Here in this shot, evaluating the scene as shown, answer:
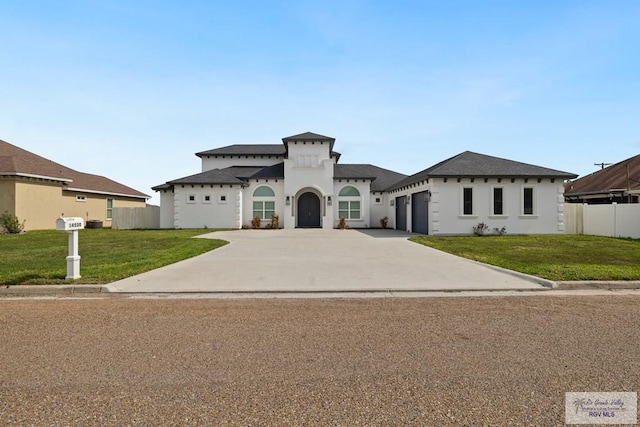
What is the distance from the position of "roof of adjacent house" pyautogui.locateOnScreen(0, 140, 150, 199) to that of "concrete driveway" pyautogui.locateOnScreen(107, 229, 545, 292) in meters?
21.1

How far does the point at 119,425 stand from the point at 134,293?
498cm

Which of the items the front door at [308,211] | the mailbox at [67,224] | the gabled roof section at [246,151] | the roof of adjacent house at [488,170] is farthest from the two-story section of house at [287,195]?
the mailbox at [67,224]

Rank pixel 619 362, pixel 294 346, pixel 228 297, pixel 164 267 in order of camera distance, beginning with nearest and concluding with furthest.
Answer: pixel 619 362, pixel 294 346, pixel 228 297, pixel 164 267

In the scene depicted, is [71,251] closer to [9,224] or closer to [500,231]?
[9,224]

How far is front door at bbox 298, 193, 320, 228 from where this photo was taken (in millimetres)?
30422

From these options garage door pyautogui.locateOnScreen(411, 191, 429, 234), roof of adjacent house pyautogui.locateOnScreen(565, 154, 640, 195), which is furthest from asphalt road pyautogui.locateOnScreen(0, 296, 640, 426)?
roof of adjacent house pyautogui.locateOnScreen(565, 154, 640, 195)

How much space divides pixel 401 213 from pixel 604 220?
41.2 ft

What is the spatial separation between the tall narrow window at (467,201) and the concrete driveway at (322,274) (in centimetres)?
962

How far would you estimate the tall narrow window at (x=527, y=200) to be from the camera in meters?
21.2

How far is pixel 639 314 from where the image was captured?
5.52m

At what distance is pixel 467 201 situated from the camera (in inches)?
828

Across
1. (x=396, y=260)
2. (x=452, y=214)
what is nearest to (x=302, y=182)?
(x=452, y=214)

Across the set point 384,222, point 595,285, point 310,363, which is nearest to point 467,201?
point 384,222

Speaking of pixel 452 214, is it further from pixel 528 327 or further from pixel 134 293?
pixel 134 293
